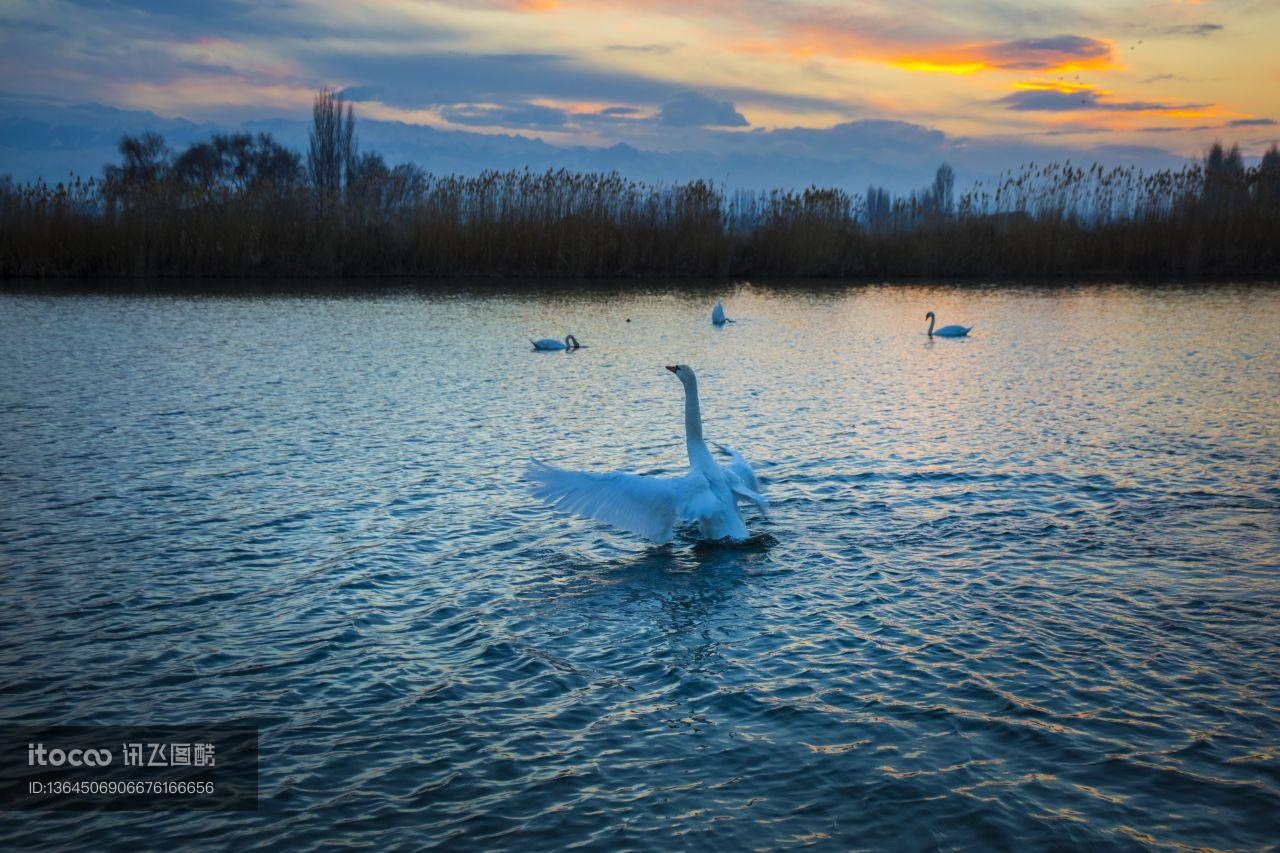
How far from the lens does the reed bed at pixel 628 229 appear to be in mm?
25969

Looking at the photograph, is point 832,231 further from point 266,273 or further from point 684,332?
point 266,273

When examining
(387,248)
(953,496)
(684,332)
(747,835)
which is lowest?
(747,835)

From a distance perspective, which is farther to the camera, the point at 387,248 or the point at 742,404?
the point at 387,248

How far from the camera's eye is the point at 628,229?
2814cm

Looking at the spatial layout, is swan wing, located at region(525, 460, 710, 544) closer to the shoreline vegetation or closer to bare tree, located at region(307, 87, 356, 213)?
the shoreline vegetation

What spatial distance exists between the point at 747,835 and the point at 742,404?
8.18 m

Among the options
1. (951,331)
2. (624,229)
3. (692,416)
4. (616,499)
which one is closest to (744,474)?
(692,416)

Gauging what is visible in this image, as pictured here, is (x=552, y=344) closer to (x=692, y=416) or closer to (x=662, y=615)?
(x=692, y=416)

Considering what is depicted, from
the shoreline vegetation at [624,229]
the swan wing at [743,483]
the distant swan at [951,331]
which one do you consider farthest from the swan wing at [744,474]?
the shoreline vegetation at [624,229]

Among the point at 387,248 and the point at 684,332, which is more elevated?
the point at 387,248

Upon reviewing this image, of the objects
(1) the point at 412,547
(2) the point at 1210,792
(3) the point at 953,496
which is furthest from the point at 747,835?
(3) the point at 953,496

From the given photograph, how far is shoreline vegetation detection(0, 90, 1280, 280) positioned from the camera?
85.0 feet

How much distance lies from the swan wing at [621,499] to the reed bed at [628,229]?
71.3ft

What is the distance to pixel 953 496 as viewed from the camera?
769 cm
